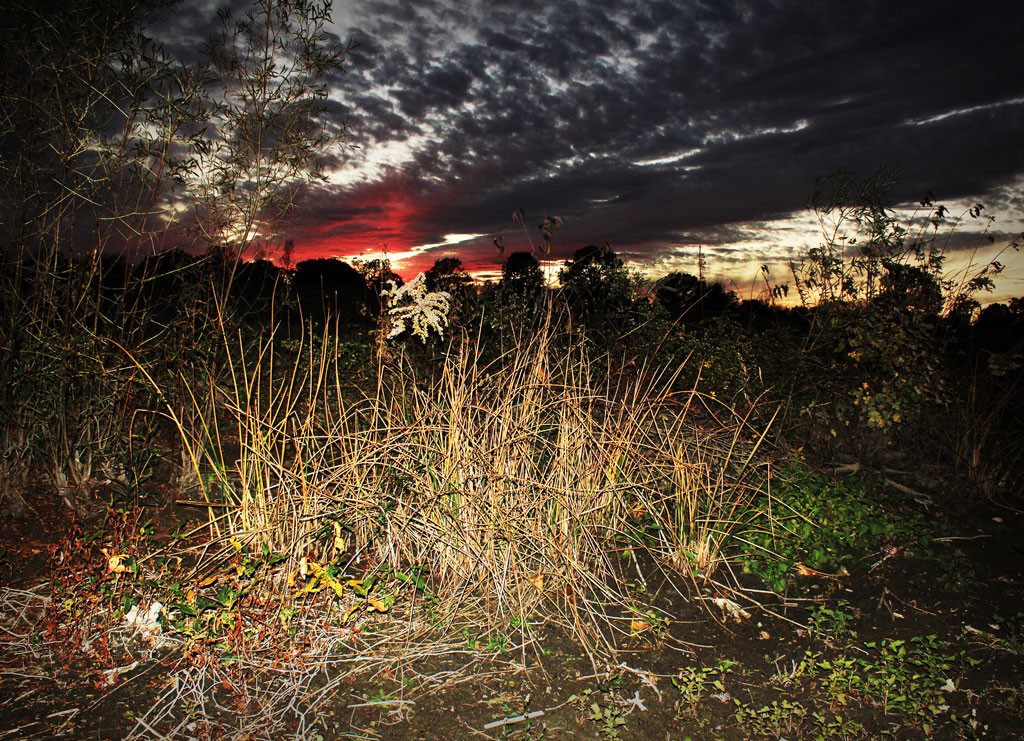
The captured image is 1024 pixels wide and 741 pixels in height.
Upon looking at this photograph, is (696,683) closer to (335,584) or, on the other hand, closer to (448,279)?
(335,584)

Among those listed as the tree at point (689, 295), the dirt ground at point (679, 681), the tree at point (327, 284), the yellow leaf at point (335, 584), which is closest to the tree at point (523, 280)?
the tree at point (689, 295)

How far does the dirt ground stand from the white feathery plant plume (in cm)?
187

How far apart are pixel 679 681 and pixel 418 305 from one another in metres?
2.43

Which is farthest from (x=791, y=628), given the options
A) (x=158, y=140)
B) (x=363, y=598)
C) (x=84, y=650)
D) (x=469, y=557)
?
(x=158, y=140)

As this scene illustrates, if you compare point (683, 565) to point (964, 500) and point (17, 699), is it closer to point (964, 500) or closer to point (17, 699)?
point (964, 500)

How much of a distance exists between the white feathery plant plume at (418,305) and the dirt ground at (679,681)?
1.87 metres

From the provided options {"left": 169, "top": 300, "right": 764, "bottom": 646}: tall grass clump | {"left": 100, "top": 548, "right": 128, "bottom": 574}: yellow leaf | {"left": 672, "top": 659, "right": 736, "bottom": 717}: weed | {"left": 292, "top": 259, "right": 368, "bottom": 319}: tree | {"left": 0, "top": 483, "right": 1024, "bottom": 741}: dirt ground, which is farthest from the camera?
{"left": 292, "top": 259, "right": 368, "bottom": 319}: tree

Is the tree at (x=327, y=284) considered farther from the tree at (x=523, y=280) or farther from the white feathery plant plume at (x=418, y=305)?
the white feathery plant plume at (x=418, y=305)

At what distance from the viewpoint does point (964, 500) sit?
4.04 metres

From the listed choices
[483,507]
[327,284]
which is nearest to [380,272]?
[483,507]

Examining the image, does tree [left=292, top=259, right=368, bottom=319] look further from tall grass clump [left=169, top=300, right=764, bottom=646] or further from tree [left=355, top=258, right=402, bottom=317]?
tall grass clump [left=169, top=300, right=764, bottom=646]

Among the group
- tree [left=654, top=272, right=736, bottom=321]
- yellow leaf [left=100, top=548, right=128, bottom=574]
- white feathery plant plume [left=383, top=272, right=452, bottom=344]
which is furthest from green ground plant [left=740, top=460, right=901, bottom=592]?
yellow leaf [left=100, top=548, right=128, bottom=574]

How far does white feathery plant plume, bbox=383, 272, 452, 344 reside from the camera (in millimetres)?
3770

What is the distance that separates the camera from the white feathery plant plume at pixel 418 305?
3770 millimetres
